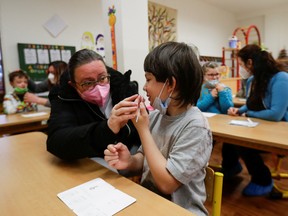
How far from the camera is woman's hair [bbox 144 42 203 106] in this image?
0.87m

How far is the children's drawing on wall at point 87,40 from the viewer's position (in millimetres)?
3865

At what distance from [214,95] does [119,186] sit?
1823mm

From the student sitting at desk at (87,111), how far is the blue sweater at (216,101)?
4.17 feet

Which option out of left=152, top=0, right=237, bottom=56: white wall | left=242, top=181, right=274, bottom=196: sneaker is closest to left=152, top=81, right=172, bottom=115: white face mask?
left=242, top=181, right=274, bottom=196: sneaker

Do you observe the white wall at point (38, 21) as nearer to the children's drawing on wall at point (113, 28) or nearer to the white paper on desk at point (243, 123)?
the children's drawing on wall at point (113, 28)

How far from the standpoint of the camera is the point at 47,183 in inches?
35.9

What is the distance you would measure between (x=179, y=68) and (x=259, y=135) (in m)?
1.02

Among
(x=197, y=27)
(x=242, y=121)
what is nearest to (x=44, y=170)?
(x=242, y=121)

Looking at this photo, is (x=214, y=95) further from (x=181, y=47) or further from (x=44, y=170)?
(x=44, y=170)

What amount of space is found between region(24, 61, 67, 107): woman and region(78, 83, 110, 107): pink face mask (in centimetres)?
190

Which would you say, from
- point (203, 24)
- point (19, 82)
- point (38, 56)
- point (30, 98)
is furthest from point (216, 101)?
point (203, 24)

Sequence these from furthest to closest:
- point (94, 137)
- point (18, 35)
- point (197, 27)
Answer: point (197, 27)
point (18, 35)
point (94, 137)

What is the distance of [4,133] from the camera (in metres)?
2.45

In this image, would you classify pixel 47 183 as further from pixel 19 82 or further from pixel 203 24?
pixel 203 24
